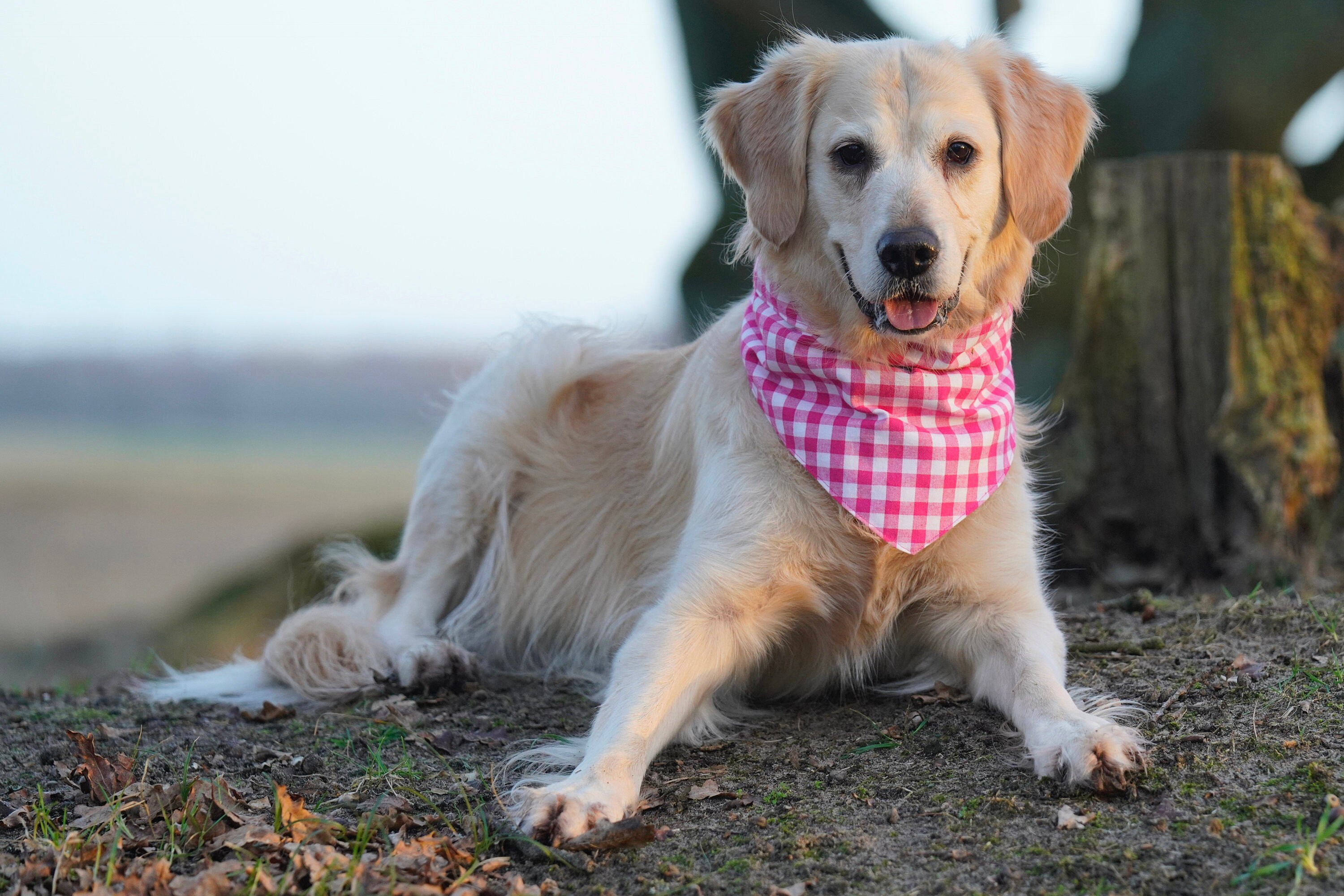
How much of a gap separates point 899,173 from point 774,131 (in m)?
0.53

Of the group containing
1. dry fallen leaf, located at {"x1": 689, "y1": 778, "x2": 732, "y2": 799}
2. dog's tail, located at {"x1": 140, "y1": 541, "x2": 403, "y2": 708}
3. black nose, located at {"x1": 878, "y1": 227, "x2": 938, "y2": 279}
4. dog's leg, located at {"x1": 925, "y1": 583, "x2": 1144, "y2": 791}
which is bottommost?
dog's tail, located at {"x1": 140, "y1": 541, "x2": 403, "y2": 708}

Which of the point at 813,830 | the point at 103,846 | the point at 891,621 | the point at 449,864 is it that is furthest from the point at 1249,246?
the point at 103,846

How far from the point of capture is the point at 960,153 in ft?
10.5

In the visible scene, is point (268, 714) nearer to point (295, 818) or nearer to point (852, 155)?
point (295, 818)

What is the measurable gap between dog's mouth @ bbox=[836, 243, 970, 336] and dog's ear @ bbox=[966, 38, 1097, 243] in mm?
330

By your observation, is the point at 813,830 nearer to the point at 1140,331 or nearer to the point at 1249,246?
the point at 1140,331

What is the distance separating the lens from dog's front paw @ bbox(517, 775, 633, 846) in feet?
8.02

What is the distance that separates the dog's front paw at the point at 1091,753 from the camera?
248 cm

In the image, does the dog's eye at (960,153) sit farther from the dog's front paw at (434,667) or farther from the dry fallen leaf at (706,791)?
the dog's front paw at (434,667)

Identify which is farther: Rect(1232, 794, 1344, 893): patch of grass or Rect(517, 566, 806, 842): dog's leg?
Rect(517, 566, 806, 842): dog's leg

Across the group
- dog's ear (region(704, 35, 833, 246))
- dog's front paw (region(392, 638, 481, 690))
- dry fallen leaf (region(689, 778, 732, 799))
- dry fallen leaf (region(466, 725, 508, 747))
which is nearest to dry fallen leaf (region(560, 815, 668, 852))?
dry fallen leaf (region(689, 778, 732, 799))

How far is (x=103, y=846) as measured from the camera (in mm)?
2363

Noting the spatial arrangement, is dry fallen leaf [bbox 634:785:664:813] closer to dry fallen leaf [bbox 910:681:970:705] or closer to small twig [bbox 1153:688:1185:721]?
dry fallen leaf [bbox 910:681:970:705]

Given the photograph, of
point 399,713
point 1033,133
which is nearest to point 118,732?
A: point 399,713
